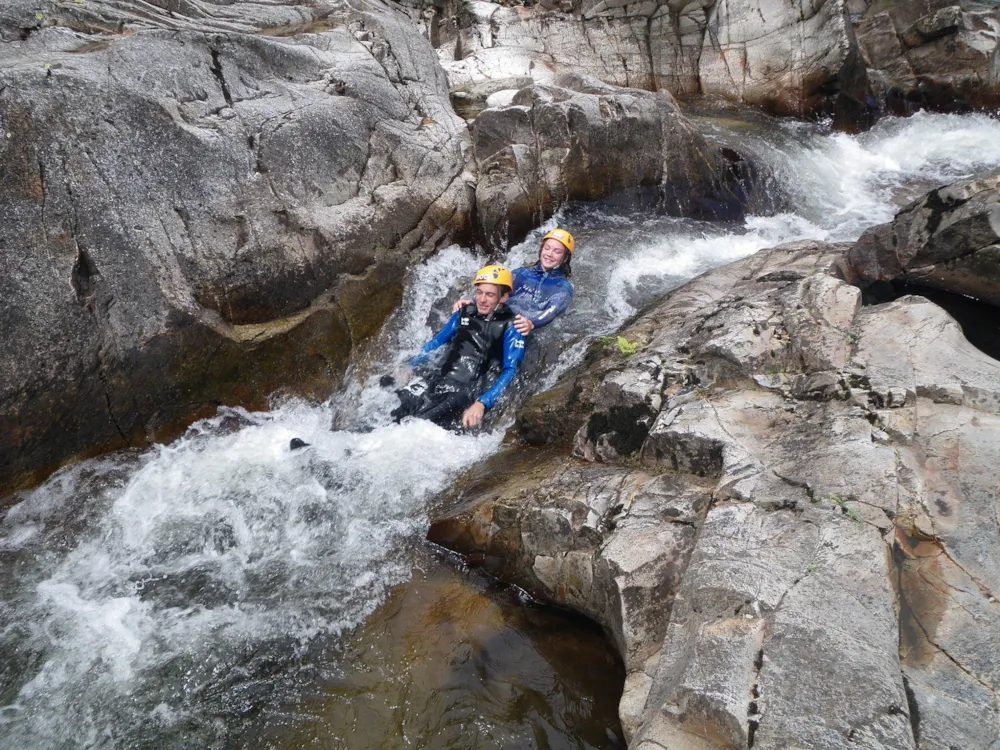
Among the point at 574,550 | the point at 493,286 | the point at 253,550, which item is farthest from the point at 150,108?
the point at 574,550

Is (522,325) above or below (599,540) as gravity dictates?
above

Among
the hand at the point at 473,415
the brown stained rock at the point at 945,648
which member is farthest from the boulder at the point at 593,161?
the brown stained rock at the point at 945,648

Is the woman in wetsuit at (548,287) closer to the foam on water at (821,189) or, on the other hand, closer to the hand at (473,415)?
the foam on water at (821,189)

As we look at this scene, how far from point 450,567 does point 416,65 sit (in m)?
8.07

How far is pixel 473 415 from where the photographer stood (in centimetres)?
628

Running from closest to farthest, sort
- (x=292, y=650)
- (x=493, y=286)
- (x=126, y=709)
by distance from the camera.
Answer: (x=126, y=709)
(x=292, y=650)
(x=493, y=286)

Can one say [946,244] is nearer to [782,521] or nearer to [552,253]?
[552,253]

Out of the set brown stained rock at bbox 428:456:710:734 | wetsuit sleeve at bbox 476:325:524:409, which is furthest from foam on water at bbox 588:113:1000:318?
brown stained rock at bbox 428:456:710:734

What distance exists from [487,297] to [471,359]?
797 millimetres

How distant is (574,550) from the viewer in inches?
163

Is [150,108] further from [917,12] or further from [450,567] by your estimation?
[917,12]

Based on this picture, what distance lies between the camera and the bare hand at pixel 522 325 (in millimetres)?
6875

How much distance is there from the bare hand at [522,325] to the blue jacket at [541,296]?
1.71 feet

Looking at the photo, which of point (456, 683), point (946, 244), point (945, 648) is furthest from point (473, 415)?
point (946, 244)
